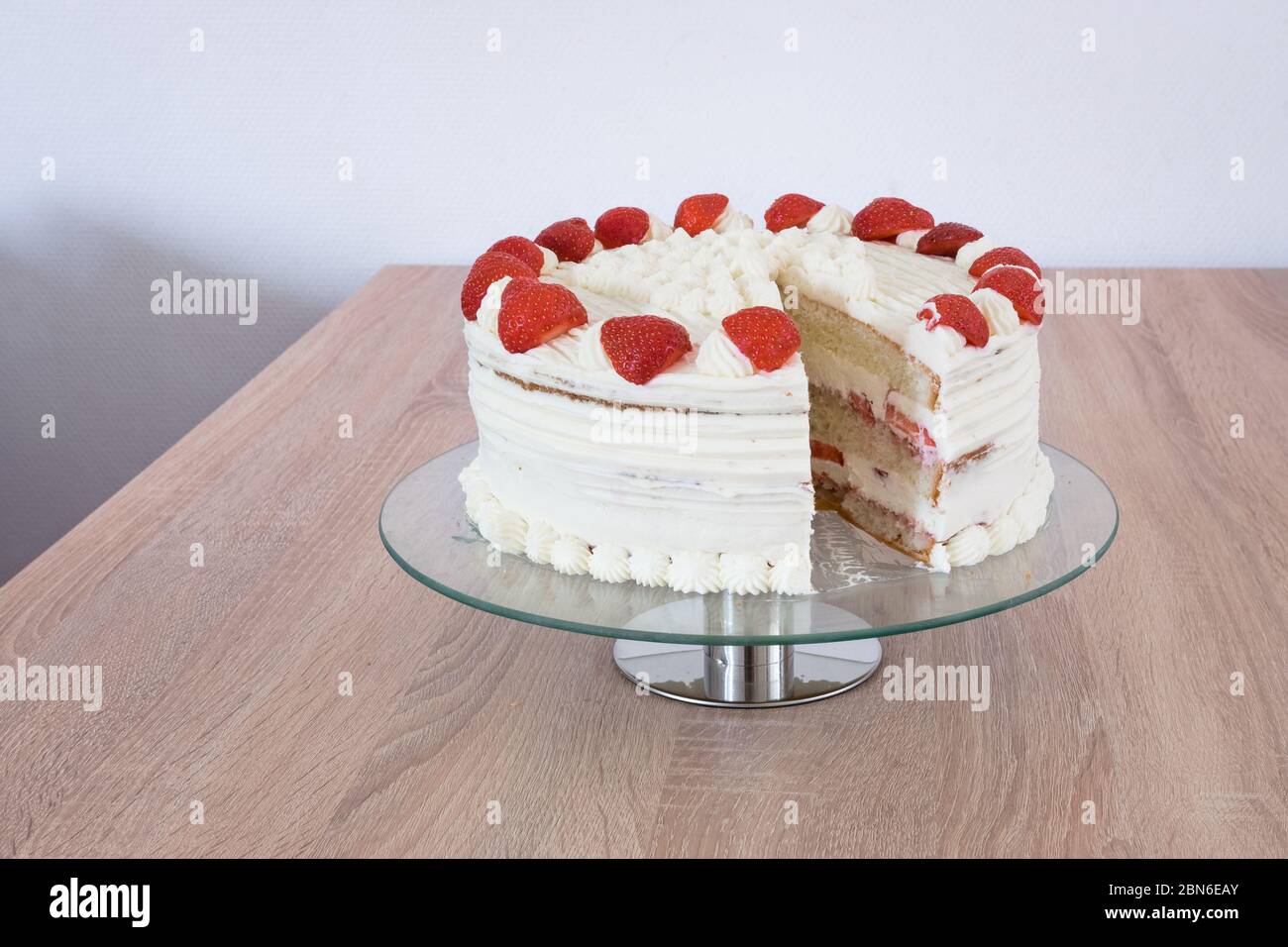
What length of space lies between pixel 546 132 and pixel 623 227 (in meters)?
1.25

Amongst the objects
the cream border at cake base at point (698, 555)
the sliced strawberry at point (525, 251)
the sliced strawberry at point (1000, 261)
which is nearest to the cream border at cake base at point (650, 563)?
the cream border at cake base at point (698, 555)

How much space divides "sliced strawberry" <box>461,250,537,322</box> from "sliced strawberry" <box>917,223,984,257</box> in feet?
1.77

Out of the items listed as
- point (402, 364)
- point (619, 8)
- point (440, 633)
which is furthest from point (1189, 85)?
point (440, 633)

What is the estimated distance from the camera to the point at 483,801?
1402 millimetres

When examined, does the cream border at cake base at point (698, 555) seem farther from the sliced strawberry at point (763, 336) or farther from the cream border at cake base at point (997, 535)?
the sliced strawberry at point (763, 336)

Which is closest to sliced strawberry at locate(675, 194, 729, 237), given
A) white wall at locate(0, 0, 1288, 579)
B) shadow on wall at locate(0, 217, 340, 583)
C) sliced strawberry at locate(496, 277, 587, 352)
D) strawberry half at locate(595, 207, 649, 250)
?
strawberry half at locate(595, 207, 649, 250)

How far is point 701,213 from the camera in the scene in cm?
202

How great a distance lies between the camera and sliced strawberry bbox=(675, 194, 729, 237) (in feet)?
6.61

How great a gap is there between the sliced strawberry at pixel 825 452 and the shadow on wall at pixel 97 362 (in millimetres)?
1905

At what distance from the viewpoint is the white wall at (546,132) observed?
2.97 metres

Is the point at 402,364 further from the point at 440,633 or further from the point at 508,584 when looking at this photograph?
the point at 508,584

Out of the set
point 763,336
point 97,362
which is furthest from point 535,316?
point 97,362

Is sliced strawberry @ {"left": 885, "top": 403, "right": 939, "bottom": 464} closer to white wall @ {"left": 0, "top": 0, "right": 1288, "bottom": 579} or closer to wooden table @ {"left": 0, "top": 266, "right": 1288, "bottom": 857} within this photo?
wooden table @ {"left": 0, "top": 266, "right": 1288, "bottom": 857}

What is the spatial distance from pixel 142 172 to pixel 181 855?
2323mm
